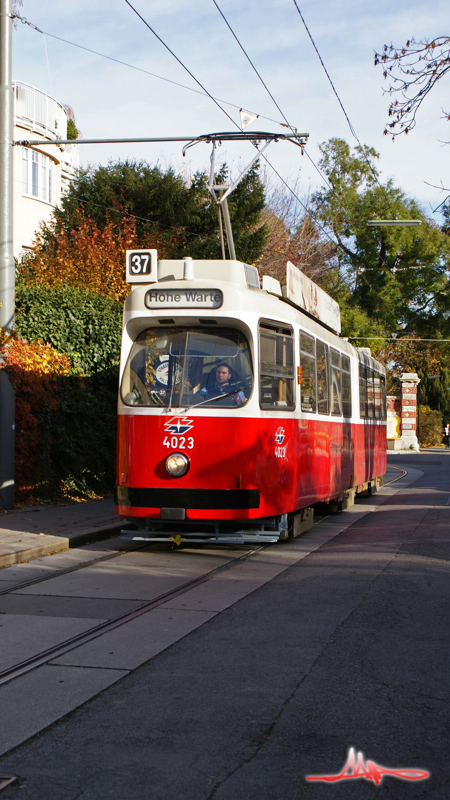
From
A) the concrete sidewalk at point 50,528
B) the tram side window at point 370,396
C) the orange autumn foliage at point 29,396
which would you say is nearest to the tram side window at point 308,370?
the concrete sidewalk at point 50,528

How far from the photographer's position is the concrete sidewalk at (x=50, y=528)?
9.34 m

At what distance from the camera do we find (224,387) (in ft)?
31.4

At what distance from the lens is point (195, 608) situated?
6.92 m

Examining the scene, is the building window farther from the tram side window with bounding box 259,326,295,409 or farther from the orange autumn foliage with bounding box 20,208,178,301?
the tram side window with bounding box 259,326,295,409

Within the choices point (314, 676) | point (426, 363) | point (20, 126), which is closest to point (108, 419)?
point (314, 676)

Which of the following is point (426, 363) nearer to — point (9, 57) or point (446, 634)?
point (9, 57)

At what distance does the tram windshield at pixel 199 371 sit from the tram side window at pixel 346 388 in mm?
4737

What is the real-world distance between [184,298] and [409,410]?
42.0m

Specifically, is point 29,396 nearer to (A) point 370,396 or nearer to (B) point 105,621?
(B) point 105,621

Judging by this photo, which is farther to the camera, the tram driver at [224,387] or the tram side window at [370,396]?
the tram side window at [370,396]

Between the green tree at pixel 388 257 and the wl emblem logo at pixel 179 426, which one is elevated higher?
the green tree at pixel 388 257

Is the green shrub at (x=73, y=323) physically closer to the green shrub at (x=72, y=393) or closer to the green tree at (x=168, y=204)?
the green shrub at (x=72, y=393)

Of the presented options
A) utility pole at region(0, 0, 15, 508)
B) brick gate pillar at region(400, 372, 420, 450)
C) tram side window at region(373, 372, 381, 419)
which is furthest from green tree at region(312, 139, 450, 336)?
utility pole at region(0, 0, 15, 508)

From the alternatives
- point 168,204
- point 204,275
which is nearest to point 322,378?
point 204,275
